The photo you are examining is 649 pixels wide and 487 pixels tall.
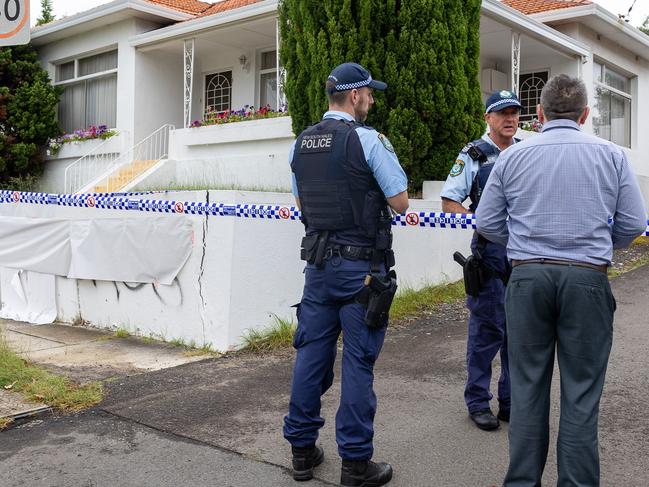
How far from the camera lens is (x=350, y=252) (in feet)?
11.2

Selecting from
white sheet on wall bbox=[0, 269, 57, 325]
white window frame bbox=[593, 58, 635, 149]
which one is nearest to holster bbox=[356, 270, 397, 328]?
white sheet on wall bbox=[0, 269, 57, 325]

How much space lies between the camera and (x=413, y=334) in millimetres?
6715

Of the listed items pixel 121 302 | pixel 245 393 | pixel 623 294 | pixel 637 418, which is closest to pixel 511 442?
pixel 637 418

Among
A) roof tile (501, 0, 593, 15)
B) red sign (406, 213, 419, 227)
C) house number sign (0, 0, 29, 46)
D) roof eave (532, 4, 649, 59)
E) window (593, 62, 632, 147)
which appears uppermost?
roof tile (501, 0, 593, 15)

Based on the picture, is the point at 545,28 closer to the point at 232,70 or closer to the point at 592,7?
the point at 592,7

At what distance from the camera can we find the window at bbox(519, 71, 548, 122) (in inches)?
640

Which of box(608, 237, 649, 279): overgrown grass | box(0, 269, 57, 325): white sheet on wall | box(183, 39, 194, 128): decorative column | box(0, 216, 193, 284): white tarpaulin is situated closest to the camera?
box(0, 216, 193, 284): white tarpaulin

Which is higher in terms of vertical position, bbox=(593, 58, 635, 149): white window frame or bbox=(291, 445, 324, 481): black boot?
bbox=(593, 58, 635, 149): white window frame

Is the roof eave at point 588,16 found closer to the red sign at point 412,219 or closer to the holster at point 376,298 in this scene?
the red sign at point 412,219

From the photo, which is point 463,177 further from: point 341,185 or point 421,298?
point 421,298

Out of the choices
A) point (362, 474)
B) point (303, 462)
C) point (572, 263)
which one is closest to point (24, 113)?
point (303, 462)

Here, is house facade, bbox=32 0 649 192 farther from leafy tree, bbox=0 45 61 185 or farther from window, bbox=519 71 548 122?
leafy tree, bbox=0 45 61 185

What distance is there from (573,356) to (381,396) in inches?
84.3

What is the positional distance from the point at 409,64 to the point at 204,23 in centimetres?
652
